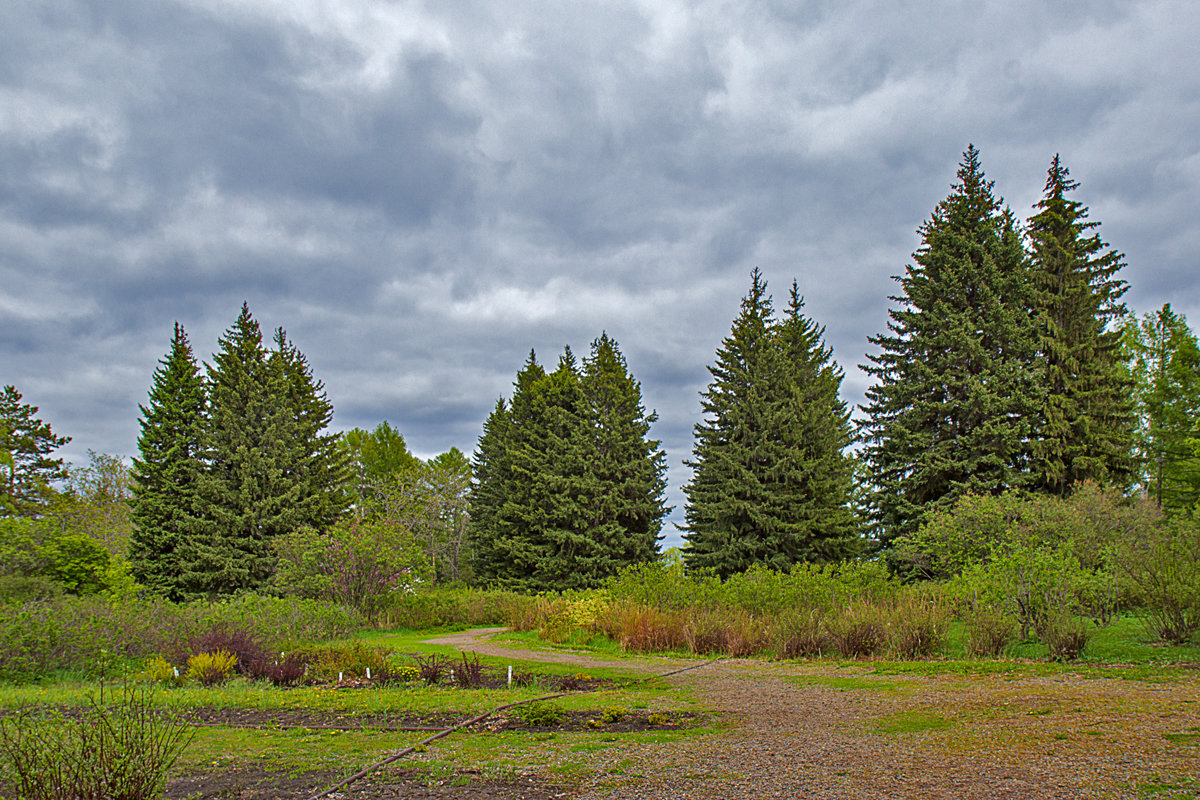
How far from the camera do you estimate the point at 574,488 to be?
31.6m

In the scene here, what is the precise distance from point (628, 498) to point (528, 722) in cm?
2641

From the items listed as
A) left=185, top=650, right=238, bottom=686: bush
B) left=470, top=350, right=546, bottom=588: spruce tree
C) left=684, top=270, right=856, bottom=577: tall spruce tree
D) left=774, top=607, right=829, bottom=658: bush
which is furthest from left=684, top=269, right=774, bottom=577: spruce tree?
left=185, top=650, right=238, bottom=686: bush

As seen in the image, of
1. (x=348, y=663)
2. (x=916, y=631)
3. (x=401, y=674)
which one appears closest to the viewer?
(x=401, y=674)

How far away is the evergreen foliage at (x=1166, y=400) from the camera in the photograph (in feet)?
95.6

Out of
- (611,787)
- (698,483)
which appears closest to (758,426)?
(698,483)

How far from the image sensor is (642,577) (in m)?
16.2

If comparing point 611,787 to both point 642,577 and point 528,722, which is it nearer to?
point 528,722

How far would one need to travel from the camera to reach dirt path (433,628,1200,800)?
165 inches

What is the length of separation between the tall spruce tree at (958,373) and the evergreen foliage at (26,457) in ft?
111

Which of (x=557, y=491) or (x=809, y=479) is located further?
(x=557, y=491)

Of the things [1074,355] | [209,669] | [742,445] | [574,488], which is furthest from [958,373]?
[209,669]

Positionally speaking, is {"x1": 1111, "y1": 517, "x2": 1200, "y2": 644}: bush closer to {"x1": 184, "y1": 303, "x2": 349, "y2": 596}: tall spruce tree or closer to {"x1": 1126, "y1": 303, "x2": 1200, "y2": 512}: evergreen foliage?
{"x1": 1126, "y1": 303, "x2": 1200, "y2": 512}: evergreen foliage

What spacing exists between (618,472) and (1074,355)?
18.5m

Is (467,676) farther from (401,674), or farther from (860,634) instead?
(860,634)
